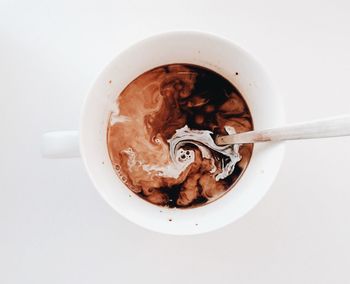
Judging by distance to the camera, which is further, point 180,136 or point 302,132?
point 180,136

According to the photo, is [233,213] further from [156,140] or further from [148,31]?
[148,31]

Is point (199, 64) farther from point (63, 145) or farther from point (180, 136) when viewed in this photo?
Result: point (63, 145)

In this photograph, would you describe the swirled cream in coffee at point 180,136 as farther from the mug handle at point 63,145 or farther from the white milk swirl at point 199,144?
the mug handle at point 63,145

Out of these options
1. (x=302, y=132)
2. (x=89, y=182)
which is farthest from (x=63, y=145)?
(x=302, y=132)

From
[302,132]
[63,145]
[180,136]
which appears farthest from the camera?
[180,136]

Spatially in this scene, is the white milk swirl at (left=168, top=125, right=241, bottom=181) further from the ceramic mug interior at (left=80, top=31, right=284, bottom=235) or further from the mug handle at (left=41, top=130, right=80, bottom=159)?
the mug handle at (left=41, top=130, right=80, bottom=159)

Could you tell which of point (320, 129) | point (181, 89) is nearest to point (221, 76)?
point (181, 89)

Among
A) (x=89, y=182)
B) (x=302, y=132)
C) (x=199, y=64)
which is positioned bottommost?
(x=302, y=132)

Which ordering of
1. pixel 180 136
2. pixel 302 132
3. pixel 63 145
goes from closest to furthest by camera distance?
pixel 302 132 → pixel 63 145 → pixel 180 136
